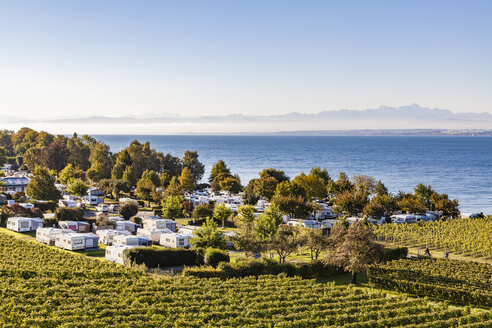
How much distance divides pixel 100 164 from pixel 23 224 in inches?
1571

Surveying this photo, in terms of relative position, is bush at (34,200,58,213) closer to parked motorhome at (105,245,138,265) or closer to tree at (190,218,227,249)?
parked motorhome at (105,245,138,265)

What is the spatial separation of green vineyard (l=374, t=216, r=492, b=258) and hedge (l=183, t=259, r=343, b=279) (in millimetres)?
14805

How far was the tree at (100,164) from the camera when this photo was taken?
83.2m

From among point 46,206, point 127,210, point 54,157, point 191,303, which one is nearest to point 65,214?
point 127,210

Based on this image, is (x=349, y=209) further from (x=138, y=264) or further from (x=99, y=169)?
(x=99, y=169)

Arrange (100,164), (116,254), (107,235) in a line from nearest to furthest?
1. (116,254)
2. (107,235)
3. (100,164)

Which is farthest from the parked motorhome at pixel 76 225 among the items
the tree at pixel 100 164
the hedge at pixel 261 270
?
the tree at pixel 100 164

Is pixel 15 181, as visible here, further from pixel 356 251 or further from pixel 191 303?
pixel 356 251

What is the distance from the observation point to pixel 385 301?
24375mm

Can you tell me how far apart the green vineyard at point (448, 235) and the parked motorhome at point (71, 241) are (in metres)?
29.6

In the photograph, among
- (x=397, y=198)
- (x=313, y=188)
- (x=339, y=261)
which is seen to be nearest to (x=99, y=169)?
(x=313, y=188)

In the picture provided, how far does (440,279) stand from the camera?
28203mm

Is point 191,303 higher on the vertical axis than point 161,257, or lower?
higher

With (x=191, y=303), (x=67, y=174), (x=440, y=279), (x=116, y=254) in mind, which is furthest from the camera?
(x=67, y=174)
